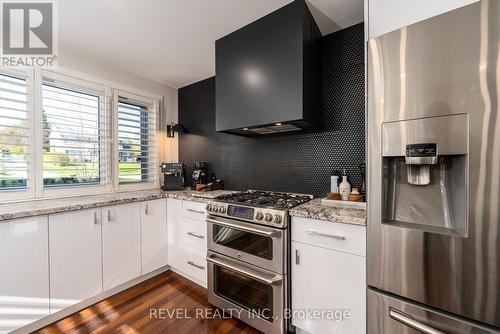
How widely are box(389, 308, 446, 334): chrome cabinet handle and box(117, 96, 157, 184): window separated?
2.72 m

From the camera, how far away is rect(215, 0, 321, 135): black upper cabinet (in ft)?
4.90

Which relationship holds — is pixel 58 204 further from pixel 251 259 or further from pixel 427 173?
pixel 427 173

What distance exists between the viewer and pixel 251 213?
5.01 ft

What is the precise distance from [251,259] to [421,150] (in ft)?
4.05

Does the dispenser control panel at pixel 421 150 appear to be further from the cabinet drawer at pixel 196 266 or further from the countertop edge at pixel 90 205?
the cabinet drawer at pixel 196 266

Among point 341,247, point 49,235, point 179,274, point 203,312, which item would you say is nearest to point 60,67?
point 49,235

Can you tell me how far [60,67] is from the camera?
1.98 m

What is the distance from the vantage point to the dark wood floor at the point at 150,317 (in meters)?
1.55

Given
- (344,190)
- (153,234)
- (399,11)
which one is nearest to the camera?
(399,11)

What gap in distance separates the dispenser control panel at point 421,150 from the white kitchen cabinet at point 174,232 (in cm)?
196

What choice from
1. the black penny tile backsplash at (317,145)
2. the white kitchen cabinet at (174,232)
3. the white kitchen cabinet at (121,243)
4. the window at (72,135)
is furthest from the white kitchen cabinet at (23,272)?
the black penny tile backsplash at (317,145)

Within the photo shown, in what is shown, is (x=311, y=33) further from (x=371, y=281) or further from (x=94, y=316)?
(x=94, y=316)

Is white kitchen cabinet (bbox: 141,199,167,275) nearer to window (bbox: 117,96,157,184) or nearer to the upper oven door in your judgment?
window (bbox: 117,96,157,184)

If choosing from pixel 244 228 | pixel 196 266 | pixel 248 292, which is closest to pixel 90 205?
pixel 196 266
